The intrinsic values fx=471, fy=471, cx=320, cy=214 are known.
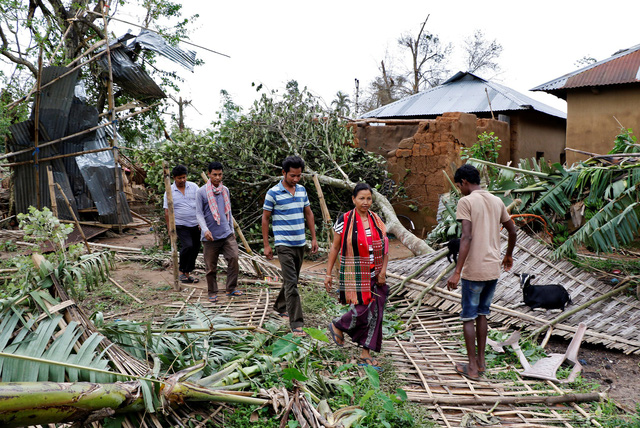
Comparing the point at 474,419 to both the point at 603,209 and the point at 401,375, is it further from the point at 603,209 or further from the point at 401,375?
the point at 603,209

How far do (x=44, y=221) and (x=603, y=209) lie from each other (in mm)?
4860

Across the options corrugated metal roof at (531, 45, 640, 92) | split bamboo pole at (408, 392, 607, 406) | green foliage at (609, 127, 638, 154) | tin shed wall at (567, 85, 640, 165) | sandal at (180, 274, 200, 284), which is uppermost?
corrugated metal roof at (531, 45, 640, 92)

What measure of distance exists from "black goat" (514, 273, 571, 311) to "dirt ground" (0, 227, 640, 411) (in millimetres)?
345

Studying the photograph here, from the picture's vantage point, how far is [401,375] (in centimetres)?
361

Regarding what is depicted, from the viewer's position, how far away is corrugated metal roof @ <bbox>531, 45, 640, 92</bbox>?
922 centimetres

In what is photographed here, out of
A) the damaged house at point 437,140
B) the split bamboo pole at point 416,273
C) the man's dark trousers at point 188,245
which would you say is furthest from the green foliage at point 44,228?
the damaged house at point 437,140

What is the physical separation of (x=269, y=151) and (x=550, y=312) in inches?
231

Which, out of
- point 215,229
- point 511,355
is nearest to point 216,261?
Answer: point 215,229

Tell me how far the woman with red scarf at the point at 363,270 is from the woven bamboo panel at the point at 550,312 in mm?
1621

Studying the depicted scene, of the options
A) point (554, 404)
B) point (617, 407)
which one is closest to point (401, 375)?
point (554, 404)

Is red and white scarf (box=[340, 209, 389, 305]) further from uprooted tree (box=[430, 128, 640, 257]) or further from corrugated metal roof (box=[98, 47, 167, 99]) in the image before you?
corrugated metal roof (box=[98, 47, 167, 99])

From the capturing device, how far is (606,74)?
9.58 m

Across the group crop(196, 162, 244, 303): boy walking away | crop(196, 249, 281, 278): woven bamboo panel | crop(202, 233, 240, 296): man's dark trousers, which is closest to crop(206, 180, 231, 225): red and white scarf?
crop(196, 162, 244, 303): boy walking away

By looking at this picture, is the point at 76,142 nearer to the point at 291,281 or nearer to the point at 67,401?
the point at 291,281
